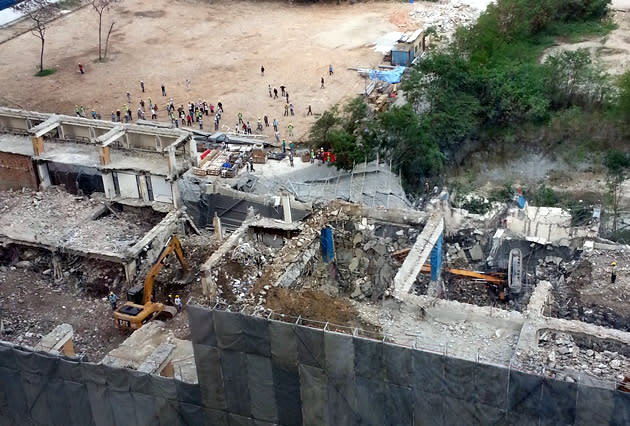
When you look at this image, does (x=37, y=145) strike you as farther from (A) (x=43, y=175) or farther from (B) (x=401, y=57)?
(B) (x=401, y=57)

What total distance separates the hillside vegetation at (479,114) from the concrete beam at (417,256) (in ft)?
47.4

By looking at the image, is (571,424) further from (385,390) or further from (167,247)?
(167,247)

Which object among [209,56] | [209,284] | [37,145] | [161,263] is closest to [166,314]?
[161,263]

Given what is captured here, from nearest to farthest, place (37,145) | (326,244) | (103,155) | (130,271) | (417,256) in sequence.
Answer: (417,256)
(326,244)
(130,271)
(103,155)
(37,145)

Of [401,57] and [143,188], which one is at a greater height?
[143,188]

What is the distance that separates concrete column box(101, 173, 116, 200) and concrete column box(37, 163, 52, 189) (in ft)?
8.93

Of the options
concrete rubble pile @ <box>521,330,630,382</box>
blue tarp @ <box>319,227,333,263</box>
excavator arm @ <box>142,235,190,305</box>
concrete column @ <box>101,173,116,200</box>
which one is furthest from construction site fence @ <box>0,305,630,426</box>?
concrete column @ <box>101,173,116,200</box>

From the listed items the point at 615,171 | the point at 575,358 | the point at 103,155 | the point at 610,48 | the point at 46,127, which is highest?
the point at 46,127

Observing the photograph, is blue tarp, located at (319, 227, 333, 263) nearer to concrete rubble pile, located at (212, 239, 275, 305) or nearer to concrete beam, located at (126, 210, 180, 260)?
concrete rubble pile, located at (212, 239, 275, 305)

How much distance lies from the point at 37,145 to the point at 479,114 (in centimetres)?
2391

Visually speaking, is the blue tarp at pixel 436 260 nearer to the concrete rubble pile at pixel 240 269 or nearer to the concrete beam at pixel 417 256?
the concrete beam at pixel 417 256

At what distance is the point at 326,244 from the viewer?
25922 millimetres

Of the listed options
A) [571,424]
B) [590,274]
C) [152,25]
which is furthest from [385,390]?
[152,25]

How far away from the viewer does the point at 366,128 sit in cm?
4178
